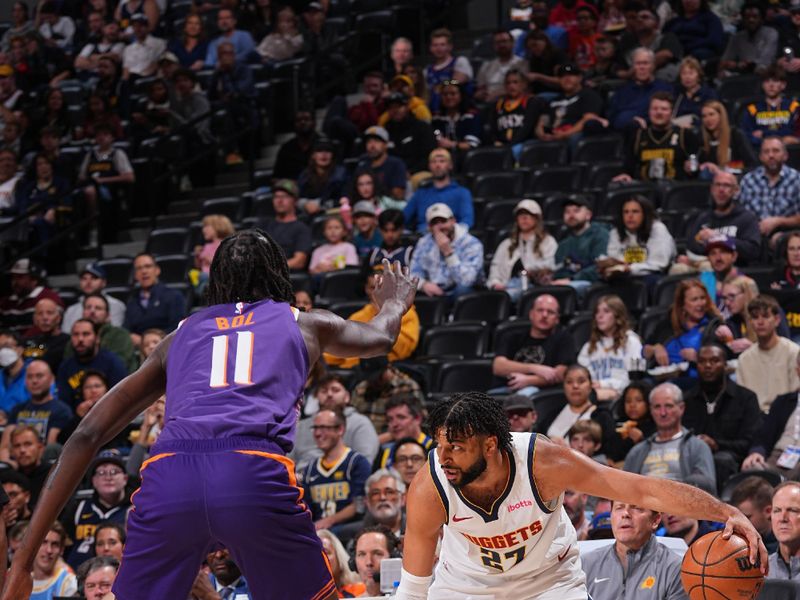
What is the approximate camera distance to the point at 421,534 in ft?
16.2

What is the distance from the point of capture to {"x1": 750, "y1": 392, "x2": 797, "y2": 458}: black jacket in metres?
8.70

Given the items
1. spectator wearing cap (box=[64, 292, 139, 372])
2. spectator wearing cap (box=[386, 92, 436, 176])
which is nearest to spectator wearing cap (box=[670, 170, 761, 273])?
spectator wearing cap (box=[386, 92, 436, 176])

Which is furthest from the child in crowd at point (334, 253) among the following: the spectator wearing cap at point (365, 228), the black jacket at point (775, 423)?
the black jacket at point (775, 423)

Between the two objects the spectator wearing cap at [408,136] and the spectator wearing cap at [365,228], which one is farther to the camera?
the spectator wearing cap at [408,136]

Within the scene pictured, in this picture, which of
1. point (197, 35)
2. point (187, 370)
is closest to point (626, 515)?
point (187, 370)

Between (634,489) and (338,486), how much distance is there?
4.84 meters

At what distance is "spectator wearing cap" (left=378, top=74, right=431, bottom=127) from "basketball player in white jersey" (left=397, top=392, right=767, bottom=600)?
892cm

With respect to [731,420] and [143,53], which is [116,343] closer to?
[731,420]

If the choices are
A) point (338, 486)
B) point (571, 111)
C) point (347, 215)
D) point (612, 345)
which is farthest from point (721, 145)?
point (338, 486)

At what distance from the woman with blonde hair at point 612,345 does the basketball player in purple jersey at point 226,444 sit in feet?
18.0

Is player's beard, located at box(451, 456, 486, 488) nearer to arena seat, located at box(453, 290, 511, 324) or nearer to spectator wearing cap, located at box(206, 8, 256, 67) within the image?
arena seat, located at box(453, 290, 511, 324)

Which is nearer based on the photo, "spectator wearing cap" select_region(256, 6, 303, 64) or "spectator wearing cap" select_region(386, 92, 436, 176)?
"spectator wearing cap" select_region(386, 92, 436, 176)

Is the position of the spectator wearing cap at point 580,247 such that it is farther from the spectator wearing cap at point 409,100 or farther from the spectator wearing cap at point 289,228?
the spectator wearing cap at point 409,100

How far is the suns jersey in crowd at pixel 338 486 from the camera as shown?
9227 millimetres
